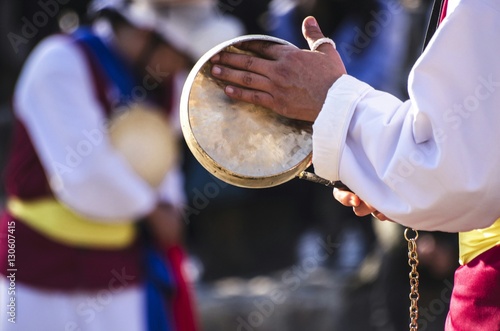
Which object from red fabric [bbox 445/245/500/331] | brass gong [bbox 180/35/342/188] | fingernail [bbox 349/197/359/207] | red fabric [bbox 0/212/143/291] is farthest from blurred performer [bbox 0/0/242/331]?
red fabric [bbox 445/245/500/331]

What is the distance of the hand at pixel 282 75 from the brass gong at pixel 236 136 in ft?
0.11

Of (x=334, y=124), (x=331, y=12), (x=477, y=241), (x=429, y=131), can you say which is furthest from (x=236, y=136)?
(x=331, y=12)

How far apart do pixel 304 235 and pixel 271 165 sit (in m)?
4.79

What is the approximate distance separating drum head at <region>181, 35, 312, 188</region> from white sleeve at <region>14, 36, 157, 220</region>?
2.04m

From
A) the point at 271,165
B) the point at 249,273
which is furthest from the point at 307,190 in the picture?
the point at 271,165

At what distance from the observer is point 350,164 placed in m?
2.01

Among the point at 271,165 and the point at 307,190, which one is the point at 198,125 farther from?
the point at 307,190

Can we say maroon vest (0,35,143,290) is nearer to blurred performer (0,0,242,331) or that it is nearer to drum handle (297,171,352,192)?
blurred performer (0,0,242,331)

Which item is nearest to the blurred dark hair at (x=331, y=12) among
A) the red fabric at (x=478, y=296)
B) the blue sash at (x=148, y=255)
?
the blue sash at (x=148, y=255)

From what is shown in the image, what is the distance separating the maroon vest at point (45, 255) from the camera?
13.4 ft

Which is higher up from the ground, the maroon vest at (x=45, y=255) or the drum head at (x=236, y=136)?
the drum head at (x=236, y=136)

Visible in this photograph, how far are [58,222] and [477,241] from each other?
238 centimetres

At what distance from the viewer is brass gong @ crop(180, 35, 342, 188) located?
2.18 metres

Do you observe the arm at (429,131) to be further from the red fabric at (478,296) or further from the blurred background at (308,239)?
the blurred background at (308,239)
